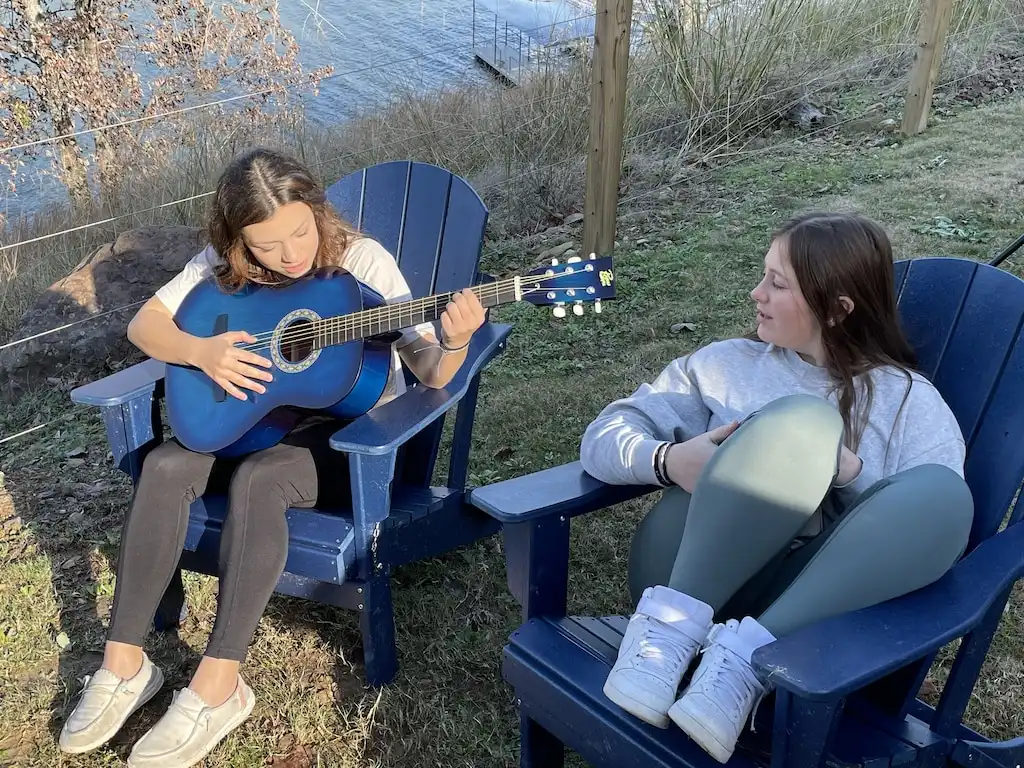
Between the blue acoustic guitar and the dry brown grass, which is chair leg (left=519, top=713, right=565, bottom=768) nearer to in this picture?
the blue acoustic guitar

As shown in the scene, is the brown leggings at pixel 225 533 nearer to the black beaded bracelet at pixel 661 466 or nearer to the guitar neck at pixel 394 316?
the guitar neck at pixel 394 316

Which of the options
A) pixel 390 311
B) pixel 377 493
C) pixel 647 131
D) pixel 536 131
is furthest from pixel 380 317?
pixel 647 131

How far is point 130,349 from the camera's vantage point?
374cm

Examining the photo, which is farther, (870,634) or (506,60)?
(506,60)

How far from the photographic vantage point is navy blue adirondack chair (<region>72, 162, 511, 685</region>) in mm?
1948

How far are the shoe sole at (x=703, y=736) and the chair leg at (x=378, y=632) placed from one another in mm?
887

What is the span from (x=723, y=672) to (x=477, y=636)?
104 cm

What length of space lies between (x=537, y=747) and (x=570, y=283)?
996 mm

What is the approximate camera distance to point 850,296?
1.79 metres

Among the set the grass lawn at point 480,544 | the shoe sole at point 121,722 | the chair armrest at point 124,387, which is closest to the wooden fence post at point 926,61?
the grass lawn at point 480,544

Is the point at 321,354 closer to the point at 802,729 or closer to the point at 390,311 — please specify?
the point at 390,311

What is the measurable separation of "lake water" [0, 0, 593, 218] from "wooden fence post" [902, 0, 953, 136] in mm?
1920

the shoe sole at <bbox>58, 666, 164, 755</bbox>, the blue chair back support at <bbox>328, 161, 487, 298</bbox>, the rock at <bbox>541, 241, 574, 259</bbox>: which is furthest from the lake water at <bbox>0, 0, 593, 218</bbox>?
the shoe sole at <bbox>58, 666, 164, 755</bbox>

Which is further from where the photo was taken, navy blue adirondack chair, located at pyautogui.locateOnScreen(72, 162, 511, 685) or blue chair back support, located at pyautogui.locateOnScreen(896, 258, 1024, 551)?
navy blue adirondack chair, located at pyautogui.locateOnScreen(72, 162, 511, 685)
